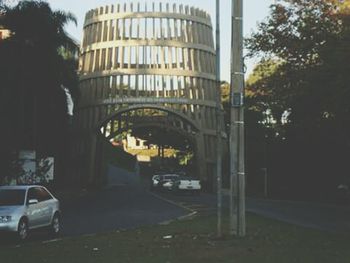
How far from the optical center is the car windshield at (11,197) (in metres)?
18.2

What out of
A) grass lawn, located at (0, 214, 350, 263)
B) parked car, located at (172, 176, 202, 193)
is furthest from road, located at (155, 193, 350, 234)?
parked car, located at (172, 176, 202, 193)

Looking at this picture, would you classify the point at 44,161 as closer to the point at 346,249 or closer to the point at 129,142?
the point at 346,249

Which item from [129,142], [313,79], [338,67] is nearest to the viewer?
[338,67]

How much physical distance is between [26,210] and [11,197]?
857 millimetres

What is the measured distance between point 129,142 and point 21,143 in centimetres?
11834

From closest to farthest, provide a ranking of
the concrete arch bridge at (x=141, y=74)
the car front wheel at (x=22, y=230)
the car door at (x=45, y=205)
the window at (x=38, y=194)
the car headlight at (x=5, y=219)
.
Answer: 1. the car headlight at (x=5, y=219)
2. the car front wheel at (x=22, y=230)
3. the window at (x=38, y=194)
4. the car door at (x=45, y=205)
5. the concrete arch bridge at (x=141, y=74)

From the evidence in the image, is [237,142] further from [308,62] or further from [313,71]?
[308,62]

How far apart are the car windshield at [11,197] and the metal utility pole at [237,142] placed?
5.82 metres

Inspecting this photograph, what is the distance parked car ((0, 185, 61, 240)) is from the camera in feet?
56.3

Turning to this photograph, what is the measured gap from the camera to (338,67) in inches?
1036

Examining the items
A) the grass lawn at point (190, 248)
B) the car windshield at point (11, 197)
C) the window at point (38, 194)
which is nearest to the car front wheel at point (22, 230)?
the car windshield at point (11, 197)

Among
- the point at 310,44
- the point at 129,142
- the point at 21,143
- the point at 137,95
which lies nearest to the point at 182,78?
the point at 137,95

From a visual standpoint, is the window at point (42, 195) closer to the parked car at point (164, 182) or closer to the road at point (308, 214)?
the road at point (308, 214)

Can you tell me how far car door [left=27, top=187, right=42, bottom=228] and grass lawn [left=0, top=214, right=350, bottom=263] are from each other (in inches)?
83.9
